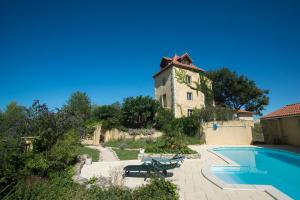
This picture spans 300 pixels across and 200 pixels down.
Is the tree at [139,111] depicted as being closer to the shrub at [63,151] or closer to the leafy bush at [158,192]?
the shrub at [63,151]

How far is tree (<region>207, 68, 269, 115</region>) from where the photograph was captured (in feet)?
131

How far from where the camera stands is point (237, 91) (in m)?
39.9

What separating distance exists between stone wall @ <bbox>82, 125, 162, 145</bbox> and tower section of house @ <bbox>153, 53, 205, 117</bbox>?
529 centimetres

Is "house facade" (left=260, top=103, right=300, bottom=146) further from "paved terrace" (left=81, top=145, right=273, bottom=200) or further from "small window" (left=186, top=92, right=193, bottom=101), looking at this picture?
"paved terrace" (left=81, top=145, right=273, bottom=200)

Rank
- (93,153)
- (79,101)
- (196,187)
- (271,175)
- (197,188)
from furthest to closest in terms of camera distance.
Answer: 1. (79,101)
2. (93,153)
3. (271,175)
4. (196,187)
5. (197,188)

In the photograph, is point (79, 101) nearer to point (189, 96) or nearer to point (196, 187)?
point (189, 96)

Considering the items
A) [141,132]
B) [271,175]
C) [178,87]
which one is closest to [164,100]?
[178,87]

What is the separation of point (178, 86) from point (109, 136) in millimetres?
11321

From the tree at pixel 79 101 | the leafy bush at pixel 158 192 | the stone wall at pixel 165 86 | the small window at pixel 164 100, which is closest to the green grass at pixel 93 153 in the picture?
the leafy bush at pixel 158 192

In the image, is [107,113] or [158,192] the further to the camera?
[107,113]

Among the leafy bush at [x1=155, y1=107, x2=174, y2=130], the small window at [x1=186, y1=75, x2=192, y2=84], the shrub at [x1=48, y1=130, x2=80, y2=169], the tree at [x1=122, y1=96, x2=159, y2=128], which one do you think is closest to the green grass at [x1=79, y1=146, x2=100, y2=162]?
the shrub at [x1=48, y1=130, x2=80, y2=169]

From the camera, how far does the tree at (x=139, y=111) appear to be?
89.9 ft

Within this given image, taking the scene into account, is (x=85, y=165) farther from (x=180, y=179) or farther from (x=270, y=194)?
(x=270, y=194)

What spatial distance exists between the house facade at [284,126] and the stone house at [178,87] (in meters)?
9.86
